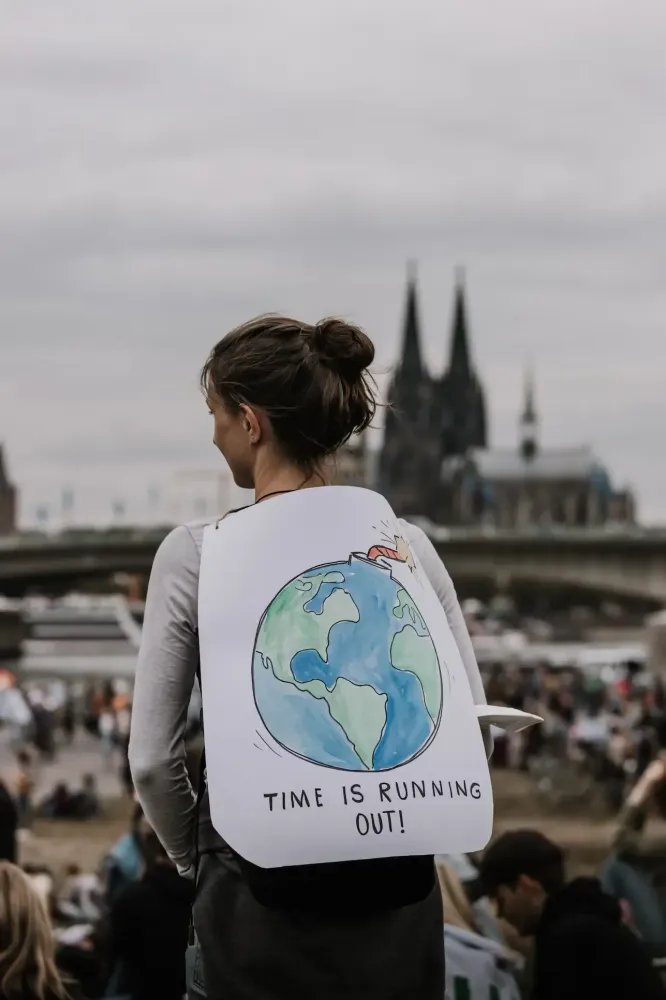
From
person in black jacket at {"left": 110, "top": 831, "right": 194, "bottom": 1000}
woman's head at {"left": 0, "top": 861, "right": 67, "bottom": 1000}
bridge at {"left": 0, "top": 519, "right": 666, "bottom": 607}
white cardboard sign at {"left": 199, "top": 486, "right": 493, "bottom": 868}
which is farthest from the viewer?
bridge at {"left": 0, "top": 519, "right": 666, "bottom": 607}

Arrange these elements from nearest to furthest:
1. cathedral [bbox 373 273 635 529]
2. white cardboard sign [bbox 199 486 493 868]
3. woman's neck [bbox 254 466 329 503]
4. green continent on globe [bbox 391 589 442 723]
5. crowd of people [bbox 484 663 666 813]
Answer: white cardboard sign [bbox 199 486 493 868], green continent on globe [bbox 391 589 442 723], woman's neck [bbox 254 466 329 503], crowd of people [bbox 484 663 666 813], cathedral [bbox 373 273 635 529]

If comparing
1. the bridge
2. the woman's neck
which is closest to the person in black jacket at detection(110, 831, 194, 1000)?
the woman's neck

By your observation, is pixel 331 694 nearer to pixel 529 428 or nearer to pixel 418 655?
pixel 418 655

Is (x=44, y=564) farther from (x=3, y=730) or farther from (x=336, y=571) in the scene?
(x=336, y=571)

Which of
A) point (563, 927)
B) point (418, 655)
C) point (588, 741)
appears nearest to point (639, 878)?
point (563, 927)

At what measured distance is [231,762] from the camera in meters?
2.11

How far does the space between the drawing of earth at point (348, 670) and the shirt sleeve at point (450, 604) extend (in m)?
0.13

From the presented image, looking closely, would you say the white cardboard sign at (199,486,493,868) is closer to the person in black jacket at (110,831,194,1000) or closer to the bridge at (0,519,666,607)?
the person in black jacket at (110,831,194,1000)

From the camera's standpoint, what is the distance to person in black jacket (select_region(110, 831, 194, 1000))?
15.9 ft

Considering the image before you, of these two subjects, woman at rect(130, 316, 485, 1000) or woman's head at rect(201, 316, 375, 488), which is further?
woman's head at rect(201, 316, 375, 488)

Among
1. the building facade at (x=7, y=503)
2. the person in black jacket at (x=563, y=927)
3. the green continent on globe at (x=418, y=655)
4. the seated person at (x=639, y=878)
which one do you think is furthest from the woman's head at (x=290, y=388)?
the building facade at (x=7, y=503)

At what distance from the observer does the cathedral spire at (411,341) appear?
16362 cm

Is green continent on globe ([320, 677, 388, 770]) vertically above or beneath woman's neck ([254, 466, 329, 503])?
beneath

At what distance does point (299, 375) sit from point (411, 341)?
16409 centimetres
